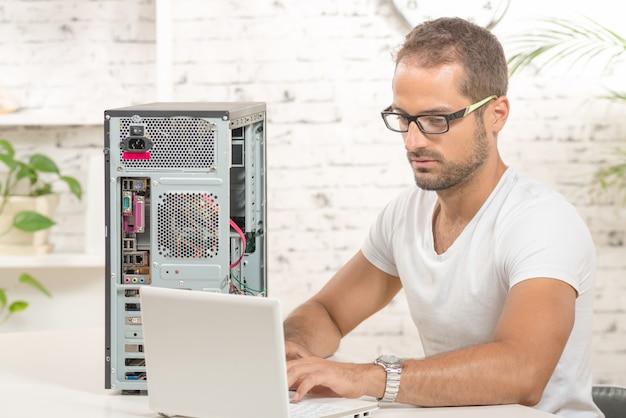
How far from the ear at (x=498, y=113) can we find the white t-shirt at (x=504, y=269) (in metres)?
0.10

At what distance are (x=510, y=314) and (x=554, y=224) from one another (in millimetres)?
208

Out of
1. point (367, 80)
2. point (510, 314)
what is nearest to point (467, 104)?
point (510, 314)

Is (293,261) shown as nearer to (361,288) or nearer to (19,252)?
(19,252)

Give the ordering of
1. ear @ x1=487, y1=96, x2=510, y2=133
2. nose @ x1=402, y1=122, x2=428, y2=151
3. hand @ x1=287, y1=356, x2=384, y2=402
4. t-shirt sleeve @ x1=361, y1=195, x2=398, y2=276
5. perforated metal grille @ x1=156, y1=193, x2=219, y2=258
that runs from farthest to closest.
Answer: t-shirt sleeve @ x1=361, y1=195, x2=398, y2=276 < ear @ x1=487, y1=96, x2=510, y2=133 < nose @ x1=402, y1=122, x2=428, y2=151 < perforated metal grille @ x1=156, y1=193, x2=219, y2=258 < hand @ x1=287, y1=356, x2=384, y2=402

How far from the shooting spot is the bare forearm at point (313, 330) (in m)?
1.93

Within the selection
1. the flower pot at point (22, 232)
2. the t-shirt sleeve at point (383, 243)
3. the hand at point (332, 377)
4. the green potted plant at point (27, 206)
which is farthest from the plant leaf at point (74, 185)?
the hand at point (332, 377)

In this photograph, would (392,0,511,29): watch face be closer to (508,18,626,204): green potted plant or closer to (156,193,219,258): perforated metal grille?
(508,18,626,204): green potted plant

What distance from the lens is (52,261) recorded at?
3.24 meters

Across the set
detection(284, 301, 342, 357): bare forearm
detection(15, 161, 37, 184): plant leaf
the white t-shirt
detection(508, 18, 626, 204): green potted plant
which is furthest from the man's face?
detection(15, 161, 37, 184): plant leaf

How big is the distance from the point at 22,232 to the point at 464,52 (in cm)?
194

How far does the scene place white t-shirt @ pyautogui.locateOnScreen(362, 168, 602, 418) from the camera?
1.72 m

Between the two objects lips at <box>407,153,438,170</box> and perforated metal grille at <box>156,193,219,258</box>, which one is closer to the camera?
perforated metal grille at <box>156,193,219,258</box>

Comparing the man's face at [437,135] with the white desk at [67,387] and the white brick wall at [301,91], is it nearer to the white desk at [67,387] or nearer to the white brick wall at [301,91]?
the white desk at [67,387]

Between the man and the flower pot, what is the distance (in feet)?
Answer: 5.02
